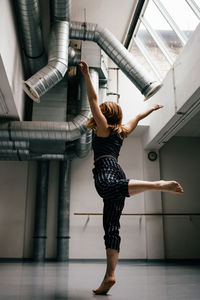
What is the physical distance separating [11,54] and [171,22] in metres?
2.34

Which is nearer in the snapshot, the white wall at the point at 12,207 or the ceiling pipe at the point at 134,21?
the ceiling pipe at the point at 134,21

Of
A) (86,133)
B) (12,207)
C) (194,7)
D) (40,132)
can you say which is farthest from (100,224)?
(194,7)

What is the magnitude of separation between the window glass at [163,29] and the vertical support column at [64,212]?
2.80 metres

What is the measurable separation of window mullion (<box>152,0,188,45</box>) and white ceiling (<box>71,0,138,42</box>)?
51cm

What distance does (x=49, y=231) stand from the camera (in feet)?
18.1

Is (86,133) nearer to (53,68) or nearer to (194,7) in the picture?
(53,68)

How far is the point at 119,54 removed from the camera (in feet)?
14.0

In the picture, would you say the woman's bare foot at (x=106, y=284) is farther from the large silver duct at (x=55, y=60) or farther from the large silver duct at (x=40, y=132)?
the large silver duct at (x=40, y=132)

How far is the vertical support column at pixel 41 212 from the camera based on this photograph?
521 centimetres

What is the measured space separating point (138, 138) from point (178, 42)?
2.38 meters

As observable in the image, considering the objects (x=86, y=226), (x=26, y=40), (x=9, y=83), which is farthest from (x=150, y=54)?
(x=86, y=226)

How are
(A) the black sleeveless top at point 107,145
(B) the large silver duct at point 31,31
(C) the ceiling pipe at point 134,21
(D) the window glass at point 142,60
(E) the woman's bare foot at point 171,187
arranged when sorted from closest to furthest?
1. (E) the woman's bare foot at point 171,187
2. (A) the black sleeveless top at point 107,145
3. (B) the large silver duct at point 31,31
4. (C) the ceiling pipe at point 134,21
5. (D) the window glass at point 142,60

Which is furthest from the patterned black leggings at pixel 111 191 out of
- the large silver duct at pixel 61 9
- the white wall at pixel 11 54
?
the large silver duct at pixel 61 9

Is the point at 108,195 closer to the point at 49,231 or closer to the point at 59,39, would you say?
the point at 59,39
